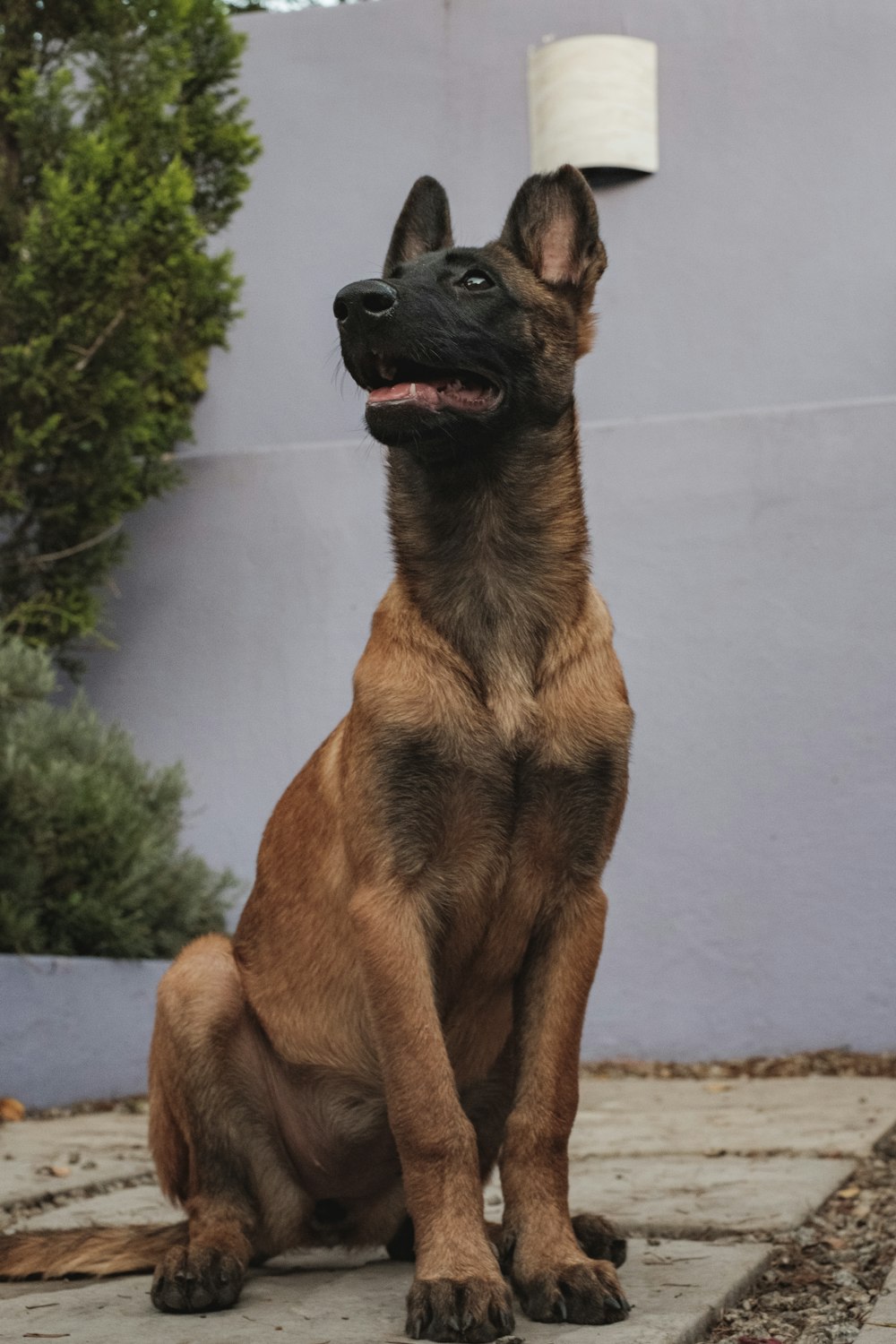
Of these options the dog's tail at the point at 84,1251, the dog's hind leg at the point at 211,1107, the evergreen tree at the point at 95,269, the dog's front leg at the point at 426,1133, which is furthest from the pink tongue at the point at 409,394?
the evergreen tree at the point at 95,269

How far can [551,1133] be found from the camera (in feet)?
9.18

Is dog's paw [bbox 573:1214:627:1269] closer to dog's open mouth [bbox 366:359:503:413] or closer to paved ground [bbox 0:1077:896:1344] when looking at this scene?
paved ground [bbox 0:1077:896:1344]

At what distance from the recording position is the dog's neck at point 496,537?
118 inches

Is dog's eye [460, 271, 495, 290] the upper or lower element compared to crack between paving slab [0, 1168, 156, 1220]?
upper

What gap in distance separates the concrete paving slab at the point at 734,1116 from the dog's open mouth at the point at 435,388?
2588 millimetres

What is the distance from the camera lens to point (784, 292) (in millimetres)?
7773

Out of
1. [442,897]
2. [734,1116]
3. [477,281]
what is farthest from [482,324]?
[734,1116]

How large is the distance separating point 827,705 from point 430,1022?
421cm

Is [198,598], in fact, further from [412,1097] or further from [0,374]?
[412,1097]

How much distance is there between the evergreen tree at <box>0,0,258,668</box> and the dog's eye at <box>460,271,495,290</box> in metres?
3.87

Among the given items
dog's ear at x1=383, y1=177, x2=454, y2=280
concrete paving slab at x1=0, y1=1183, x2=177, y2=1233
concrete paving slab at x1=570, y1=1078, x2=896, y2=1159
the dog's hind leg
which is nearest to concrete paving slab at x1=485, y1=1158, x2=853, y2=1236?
concrete paving slab at x1=570, y1=1078, x2=896, y2=1159

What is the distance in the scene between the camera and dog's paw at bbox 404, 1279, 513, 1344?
2465 mm

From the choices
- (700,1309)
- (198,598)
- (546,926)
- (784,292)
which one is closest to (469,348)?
(546,926)

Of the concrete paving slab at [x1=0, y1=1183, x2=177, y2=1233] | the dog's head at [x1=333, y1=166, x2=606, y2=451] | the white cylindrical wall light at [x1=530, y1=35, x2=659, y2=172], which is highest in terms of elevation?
the white cylindrical wall light at [x1=530, y1=35, x2=659, y2=172]
